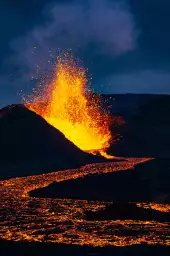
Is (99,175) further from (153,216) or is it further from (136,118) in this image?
(136,118)

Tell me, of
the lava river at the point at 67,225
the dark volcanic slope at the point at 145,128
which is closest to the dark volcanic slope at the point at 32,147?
the dark volcanic slope at the point at 145,128

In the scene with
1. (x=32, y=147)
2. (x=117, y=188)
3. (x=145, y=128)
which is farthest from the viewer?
(x=145, y=128)

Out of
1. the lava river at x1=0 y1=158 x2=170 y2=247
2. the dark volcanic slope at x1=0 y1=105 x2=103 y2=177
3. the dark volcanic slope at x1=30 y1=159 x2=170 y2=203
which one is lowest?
the lava river at x1=0 y1=158 x2=170 y2=247

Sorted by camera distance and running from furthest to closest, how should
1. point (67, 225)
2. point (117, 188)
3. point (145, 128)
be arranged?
point (145, 128), point (117, 188), point (67, 225)

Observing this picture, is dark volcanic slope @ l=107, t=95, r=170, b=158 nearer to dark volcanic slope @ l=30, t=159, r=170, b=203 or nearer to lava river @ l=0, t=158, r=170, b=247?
dark volcanic slope @ l=30, t=159, r=170, b=203

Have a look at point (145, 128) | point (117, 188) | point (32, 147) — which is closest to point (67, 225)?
point (117, 188)

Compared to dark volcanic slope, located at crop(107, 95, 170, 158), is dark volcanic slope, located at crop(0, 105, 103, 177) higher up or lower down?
lower down

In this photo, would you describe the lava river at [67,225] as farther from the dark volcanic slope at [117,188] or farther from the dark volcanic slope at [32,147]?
the dark volcanic slope at [32,147]

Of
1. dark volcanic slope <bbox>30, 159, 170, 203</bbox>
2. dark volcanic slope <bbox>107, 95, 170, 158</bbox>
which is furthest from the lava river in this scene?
dark volcanic slope <bbox>107, 95, 170, 158</bbox>

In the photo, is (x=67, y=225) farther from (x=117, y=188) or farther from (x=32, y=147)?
(x=32, y=147)
